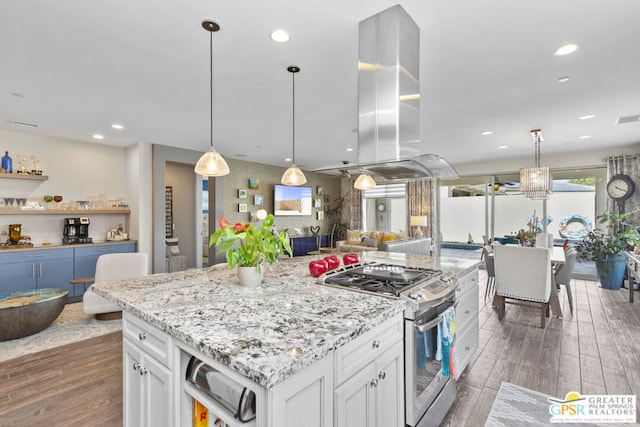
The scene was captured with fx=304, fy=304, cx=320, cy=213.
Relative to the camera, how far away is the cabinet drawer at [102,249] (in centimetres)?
485

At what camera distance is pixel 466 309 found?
2455mm

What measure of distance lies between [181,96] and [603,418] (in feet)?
14.7

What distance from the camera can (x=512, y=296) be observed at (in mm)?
3684

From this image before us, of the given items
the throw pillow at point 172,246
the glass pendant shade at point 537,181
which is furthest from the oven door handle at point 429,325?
the throw pillow at point 172,246

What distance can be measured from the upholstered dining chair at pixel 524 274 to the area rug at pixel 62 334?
4603mm

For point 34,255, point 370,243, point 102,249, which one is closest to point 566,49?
point 370,243

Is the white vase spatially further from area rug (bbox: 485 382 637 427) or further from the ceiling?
A: area rug (bbox: 485 382 637 427)

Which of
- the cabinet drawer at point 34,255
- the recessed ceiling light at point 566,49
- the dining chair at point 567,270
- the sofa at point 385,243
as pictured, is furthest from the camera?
the sofa at point 385,243

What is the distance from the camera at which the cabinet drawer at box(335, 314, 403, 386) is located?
117 cm

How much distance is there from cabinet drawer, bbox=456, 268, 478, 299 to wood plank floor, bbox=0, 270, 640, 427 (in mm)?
732

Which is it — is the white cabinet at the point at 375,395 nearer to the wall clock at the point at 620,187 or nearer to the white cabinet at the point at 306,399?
the white cabinet at the point at 306,399

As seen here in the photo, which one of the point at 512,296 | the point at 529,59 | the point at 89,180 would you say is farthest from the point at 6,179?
the point at 512,296

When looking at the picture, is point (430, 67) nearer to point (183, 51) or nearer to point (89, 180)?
point (183, 51)

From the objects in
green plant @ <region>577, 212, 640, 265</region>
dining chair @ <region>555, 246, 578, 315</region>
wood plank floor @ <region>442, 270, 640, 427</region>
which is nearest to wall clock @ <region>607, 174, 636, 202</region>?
green plant @ <region>577, 212, 640, 265</region>
